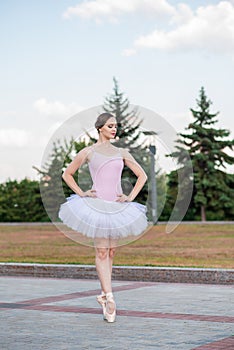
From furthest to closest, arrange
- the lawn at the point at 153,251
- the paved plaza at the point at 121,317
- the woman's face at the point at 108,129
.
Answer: the lawn at the point at 153,251 → the woman's face at the point at 108,129 → the paved plaza at the point at 121,317

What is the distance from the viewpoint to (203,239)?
24.8 m

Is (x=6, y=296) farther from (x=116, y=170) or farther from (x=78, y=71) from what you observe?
(x=78, y=71)

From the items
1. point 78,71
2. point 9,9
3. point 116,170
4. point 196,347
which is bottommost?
point 196,347

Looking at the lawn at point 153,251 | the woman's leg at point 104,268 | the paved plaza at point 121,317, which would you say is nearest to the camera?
the paved plaza at point 121,317

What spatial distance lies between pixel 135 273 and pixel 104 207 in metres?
4.46

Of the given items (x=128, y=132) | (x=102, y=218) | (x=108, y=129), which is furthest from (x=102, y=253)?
(x=128, y=132)

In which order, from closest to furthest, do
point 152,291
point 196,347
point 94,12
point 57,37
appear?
point 196,347 < point 152,291 < point 57,37 < point 94,12

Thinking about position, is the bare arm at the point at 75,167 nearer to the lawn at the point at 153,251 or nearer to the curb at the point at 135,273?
the curb at the point at 135,273

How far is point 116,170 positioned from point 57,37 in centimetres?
1615

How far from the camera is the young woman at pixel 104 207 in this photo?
7750mm

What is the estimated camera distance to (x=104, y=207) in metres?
7.81

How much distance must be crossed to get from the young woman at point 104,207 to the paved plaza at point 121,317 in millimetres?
546

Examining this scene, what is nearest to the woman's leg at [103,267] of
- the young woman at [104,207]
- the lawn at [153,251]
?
the young woman at [104,207]

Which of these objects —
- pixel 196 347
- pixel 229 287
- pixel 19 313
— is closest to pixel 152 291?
pixel 229 287
